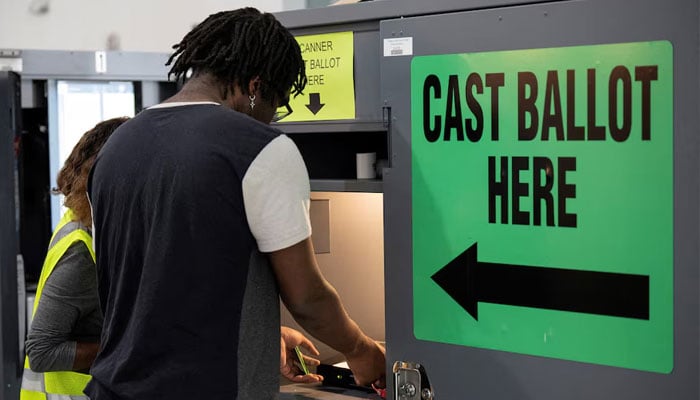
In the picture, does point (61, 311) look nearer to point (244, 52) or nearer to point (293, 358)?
point (293, 358)

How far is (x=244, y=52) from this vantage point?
1.56 metres

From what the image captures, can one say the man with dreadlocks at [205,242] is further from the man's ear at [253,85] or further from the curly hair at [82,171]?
the curly hair at [82,171]

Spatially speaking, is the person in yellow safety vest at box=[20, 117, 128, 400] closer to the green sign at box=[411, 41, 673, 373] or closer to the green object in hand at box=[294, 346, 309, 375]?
the green object in hand at box=[294, 346, 309, 375]

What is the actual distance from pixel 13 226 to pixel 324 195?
3.92 feet

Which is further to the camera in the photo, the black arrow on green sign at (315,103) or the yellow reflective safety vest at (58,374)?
the yellow reflective safety vest at (58,374)

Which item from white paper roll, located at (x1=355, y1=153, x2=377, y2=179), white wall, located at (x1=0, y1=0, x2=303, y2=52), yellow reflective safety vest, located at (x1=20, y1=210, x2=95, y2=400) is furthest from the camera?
white wall, located at (x1=0, y1=0, x2=303, y2=52)

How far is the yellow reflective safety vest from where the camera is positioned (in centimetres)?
217

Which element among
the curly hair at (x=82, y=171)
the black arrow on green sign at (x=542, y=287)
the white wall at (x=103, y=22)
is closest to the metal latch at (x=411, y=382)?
the black arrow on green sign at (x=542, y=287)

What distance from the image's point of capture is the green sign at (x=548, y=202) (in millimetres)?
1407

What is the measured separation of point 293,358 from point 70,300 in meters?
0.58

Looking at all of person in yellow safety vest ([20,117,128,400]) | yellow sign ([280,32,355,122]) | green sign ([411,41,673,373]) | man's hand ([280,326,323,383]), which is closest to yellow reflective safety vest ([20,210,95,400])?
person in yellow safety vest ([20,117,128,400])

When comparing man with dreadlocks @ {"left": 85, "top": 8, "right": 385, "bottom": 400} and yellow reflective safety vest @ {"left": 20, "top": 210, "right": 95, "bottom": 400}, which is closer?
man with dreadlocks @ {"left": 85, "top": 8, "right": 385, "bottom": 400}

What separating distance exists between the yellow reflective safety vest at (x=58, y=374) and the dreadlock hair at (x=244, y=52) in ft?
2.46

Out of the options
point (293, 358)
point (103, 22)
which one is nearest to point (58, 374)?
point (293, 358)
